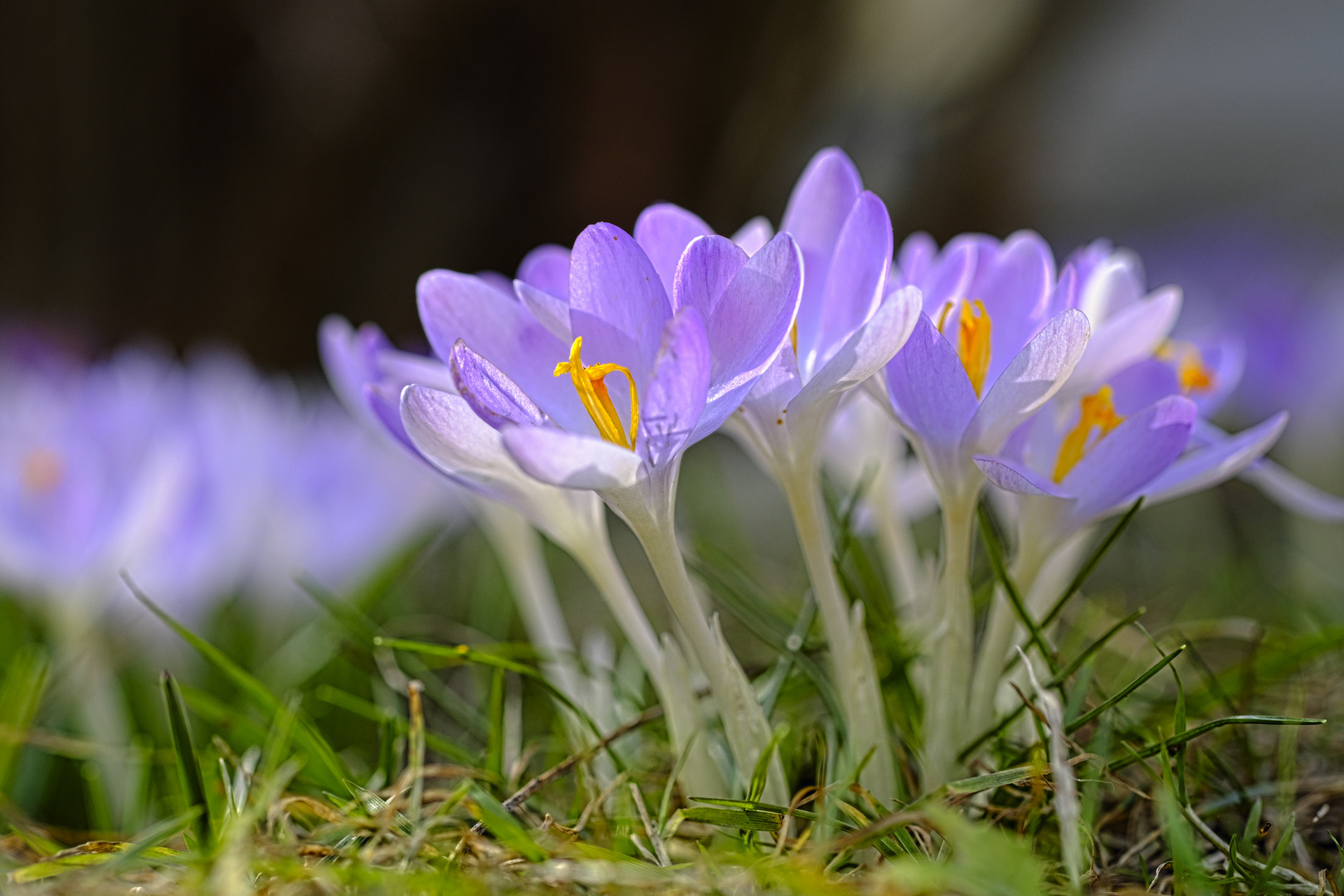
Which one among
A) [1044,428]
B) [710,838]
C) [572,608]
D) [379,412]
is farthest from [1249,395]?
[379,412]

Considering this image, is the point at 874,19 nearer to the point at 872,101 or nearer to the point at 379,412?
the point at 872,101

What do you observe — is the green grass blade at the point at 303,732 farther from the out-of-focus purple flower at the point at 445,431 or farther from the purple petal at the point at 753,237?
the purple petal at the point at 753,237

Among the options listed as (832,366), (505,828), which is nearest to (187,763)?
(505,828)

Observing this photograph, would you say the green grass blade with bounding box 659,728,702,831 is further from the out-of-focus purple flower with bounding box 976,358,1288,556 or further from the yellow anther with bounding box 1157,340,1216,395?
the yellow anther with bounding box 1157,340,1216,395

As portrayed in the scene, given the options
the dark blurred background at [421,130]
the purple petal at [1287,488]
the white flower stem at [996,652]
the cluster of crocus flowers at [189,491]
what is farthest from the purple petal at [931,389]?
the dark blurred background at [421,130]

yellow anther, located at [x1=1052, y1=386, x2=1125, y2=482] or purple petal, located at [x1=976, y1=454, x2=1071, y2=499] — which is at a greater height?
yellow anther, located at [x1=1052, y1=386, x2=1125, y2=482]

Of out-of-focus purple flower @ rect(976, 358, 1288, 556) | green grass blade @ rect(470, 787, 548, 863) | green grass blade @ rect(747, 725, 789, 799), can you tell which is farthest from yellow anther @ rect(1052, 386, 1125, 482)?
green grass blade @ rect(470, 787, 548, 863)

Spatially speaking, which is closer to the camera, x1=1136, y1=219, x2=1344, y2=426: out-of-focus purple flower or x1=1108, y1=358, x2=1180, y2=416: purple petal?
x1=1108, y1=358, x2=1180, y2=416: purple petal
